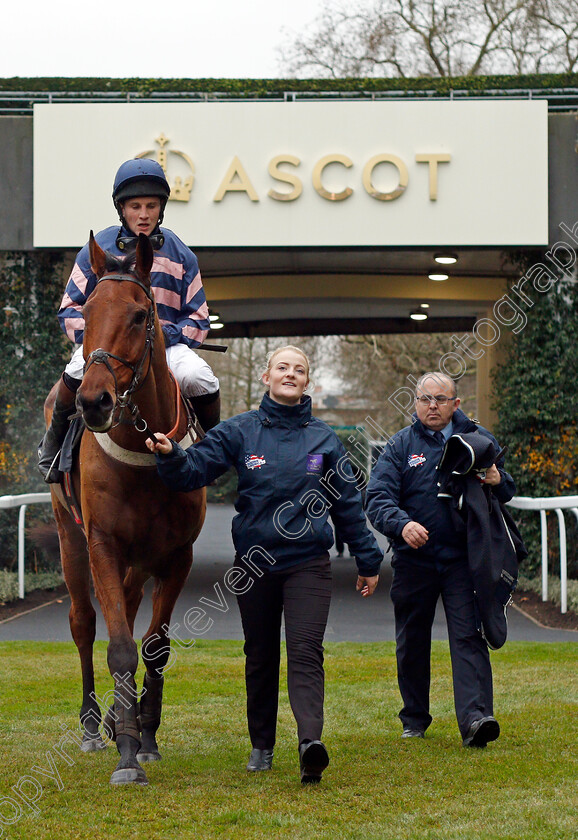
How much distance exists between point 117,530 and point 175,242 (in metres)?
1.39

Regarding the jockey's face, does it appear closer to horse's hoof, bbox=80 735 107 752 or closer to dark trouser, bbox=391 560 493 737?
dark trouser, bbox=391 560 493 737

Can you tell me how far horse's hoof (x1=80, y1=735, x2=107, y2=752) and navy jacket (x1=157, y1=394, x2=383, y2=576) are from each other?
129cm

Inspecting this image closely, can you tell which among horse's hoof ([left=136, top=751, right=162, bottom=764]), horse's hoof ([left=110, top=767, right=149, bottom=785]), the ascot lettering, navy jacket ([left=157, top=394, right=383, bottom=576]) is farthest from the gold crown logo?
horse's hoof ([left=110, top=767, right=149, bottom=785])

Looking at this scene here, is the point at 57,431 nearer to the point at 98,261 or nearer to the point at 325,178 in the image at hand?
the point at 98,261

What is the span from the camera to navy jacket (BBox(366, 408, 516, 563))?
16.1 ft

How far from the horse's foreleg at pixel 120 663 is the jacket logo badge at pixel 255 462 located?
67 centimetres

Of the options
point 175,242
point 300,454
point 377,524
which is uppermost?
point 175,242

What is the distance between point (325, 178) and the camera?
10.5 metres

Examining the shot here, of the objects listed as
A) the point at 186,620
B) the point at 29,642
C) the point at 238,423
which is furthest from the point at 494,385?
the point at 238,423

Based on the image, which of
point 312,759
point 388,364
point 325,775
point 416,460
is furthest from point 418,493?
point 388,364

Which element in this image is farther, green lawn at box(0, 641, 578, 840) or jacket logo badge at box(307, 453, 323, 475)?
jacket logo badge at box(307, 453, 323, 475)

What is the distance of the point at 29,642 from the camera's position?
7.89 metres

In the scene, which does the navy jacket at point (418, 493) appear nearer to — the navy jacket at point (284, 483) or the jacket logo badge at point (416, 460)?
the jacket logo badge at point (416, 460)

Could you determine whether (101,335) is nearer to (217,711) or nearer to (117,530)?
(117,530)
